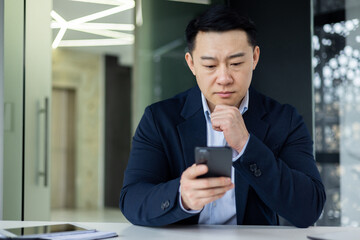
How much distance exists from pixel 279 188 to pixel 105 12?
125 inches

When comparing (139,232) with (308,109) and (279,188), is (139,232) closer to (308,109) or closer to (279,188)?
(279,188)

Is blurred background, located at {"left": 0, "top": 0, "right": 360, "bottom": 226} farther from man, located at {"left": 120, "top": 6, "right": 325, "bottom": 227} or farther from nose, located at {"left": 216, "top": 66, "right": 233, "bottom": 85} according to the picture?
nose, located at {"left": 216, "top": 66, "right": 233, "bottom": 85}

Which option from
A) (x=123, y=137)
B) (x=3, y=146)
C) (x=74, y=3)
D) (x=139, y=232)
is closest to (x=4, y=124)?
(x=3, y=146)

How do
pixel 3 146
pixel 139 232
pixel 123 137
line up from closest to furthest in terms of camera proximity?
1. pixel 139 232
2. pixel 3 146
3. pixel 123 137


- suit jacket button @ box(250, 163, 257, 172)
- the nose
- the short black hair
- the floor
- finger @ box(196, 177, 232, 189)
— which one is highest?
the short black hair

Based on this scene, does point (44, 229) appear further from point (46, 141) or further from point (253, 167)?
point (46, 141)

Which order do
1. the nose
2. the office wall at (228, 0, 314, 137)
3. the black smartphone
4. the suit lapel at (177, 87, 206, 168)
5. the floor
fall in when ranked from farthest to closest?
the floor
the office wall at (228, 0, 314, 137)
the suit lapel at (177, 87, 206, 168)
the nose
the black smartphone

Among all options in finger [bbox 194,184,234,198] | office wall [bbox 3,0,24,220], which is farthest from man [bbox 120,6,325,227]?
office wall [bbox 3,0,24,220]

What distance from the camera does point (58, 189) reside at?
929cm

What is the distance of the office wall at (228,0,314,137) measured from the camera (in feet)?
12.5

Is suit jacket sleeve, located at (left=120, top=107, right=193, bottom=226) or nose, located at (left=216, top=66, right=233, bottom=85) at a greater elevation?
nose, located at (left=216, top=66, right=233, bottom=85)

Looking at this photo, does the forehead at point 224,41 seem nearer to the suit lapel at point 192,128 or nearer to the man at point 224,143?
the man at point 224,143

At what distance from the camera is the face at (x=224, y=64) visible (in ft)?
5.21

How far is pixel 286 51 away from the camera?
153 inches
